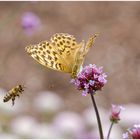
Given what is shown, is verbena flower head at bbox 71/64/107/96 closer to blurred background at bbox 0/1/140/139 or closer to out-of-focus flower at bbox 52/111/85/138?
blurred background at bbox 0/1/140/139

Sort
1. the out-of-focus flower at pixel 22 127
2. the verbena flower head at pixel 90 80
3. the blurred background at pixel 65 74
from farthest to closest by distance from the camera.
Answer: the blurred background at pixel 65 74
the out-of-focus flower at pixel 22 127
the verbena flower head at pixel 90 80

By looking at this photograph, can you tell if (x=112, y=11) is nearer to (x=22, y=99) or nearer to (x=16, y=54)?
(x=16, y=54)

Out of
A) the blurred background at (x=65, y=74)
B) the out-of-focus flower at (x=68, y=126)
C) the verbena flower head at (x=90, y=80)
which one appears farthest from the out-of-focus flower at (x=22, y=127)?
the verbena flower head at (x=90, y=80)

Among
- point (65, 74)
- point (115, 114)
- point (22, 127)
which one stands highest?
point (65, 74)

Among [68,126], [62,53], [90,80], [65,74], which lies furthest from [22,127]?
[65,74]

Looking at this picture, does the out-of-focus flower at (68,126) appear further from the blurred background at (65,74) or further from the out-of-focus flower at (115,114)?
the out-of-focus flower at (115,114)

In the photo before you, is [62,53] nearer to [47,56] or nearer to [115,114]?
[47,56]

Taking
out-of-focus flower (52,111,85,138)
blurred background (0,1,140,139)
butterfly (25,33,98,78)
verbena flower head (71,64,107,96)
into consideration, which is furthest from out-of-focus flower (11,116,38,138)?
verbena flower head (71,64,107,96)
